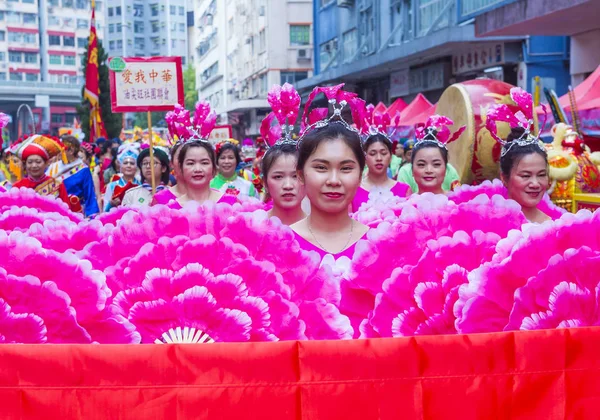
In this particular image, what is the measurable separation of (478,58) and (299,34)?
29.8 m

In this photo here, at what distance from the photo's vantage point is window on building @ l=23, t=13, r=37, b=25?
79.6 meters

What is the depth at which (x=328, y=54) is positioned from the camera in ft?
114

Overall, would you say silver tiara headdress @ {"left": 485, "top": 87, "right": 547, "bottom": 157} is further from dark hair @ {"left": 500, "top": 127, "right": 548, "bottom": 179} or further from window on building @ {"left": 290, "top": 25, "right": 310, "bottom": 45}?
window on building @ {"left": 290, "top": 25, "right": 310, "bottom": 45}

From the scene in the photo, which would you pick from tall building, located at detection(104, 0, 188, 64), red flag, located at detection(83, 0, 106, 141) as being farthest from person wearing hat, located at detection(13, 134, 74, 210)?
tall building, located at detection(104, 0, 188, 64)

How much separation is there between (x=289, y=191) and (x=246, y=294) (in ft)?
8.15

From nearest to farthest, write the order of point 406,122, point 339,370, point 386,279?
point 339,370 < point 386,279 < point 406,122

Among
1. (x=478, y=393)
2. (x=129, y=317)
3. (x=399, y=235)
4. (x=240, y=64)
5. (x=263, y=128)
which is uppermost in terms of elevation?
(x=240, y=64)

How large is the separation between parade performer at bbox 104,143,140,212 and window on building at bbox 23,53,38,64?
74460 mm

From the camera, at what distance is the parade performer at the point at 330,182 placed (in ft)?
10.8

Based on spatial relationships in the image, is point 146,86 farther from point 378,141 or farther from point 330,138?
point 330,138

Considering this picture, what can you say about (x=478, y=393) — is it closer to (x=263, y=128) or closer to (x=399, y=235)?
(x=399, y=235)

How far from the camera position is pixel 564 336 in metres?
2.12

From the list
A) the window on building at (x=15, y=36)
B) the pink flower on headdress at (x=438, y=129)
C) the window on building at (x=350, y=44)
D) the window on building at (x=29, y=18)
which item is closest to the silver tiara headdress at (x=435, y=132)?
the pink flower on headdress at (x=438, y=129)

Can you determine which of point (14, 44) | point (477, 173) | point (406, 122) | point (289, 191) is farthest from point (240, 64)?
point (289, 191)
